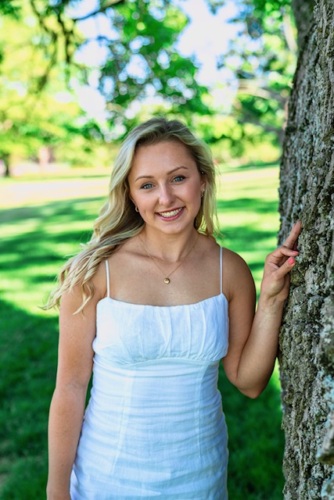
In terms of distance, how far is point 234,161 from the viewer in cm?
5612

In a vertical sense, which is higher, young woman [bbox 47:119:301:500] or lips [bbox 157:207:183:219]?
lips [bbox 157:207:183:219]

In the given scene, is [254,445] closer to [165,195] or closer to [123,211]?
[123,211]

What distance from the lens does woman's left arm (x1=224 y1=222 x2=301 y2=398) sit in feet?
6.16

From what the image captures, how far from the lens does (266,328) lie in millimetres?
2004

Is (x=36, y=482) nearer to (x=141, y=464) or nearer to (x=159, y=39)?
(x=141, y=464)

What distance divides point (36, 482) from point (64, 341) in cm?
179

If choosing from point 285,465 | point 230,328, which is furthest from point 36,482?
point 285,465

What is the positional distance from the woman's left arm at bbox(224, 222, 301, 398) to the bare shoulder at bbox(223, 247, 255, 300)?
0.08 metres

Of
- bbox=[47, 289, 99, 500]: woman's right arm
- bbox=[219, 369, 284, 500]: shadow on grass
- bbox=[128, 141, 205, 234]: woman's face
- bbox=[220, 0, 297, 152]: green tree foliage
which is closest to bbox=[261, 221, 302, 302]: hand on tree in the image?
bbox=[128, 141, 205, 234]: woman's face

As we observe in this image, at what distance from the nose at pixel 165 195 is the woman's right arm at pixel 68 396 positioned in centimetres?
39

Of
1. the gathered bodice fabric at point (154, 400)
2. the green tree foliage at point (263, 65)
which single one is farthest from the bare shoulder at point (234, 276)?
the green tree foliage at point (263, 65)

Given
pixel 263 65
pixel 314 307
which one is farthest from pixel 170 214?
pixel 263 65

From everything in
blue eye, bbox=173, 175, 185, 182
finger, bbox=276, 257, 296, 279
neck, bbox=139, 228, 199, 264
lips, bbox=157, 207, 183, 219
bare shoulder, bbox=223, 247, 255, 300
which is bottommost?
bare shoulder, bbox=223, 247, 255, 300

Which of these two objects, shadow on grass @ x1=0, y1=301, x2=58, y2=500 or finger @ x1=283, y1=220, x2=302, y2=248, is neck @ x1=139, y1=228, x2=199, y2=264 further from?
shadow on grass @ x1=0, y1=301, x2=58, y2=500
